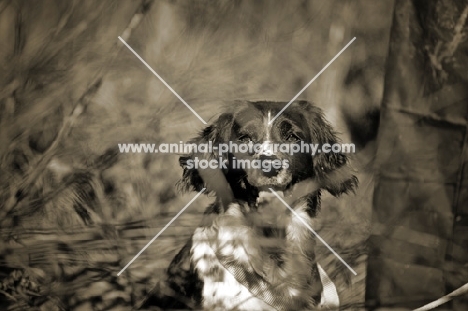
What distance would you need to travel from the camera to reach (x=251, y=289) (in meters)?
1.83

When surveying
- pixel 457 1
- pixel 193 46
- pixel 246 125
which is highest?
pixel 457 1

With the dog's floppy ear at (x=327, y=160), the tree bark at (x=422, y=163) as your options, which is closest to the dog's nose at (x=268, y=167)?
the dog's floppy ear at (x=327, y=160)

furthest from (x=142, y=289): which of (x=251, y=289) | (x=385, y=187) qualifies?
(x=385, y=187)

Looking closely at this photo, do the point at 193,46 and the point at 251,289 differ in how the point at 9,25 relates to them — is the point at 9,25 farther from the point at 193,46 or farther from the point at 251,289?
the point at 251,289

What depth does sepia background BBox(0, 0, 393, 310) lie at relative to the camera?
1794 mm

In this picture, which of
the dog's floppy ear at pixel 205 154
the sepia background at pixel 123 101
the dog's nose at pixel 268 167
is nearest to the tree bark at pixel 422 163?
the sepia background at pixel 123 101

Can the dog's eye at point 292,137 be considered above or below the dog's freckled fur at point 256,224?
above

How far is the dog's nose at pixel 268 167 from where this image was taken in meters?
1.80

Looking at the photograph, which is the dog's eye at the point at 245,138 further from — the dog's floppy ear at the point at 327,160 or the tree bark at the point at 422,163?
the tree bark at the point at 422,163

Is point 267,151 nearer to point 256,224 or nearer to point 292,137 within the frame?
point 292,137

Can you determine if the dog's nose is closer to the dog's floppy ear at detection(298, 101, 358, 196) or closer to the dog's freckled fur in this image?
the dog's freckled fur

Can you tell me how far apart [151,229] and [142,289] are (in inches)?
8.1

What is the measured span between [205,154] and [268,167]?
0.70 feet

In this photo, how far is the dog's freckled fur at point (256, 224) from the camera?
1.81 metres
